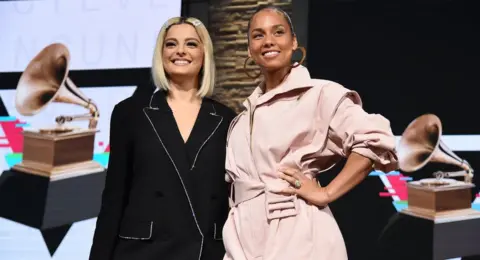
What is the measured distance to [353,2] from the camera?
2748 mm

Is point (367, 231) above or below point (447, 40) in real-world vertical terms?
below

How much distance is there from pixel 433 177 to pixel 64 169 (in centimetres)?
194

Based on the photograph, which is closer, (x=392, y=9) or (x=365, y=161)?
(x=365, y=161)

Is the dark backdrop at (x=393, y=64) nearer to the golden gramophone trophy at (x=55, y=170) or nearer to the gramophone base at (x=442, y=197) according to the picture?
the gramophone base at (x=442, y=197)

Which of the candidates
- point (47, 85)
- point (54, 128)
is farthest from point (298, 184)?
point (47, 85)

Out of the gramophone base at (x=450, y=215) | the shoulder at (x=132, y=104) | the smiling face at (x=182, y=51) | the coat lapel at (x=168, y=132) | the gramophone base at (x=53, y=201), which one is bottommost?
the gramophone base at (x=53, y=201)

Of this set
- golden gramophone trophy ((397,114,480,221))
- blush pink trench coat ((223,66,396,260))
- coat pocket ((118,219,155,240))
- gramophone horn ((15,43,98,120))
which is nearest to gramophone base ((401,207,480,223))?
golden gramophone trophy ((397,114,480,221))

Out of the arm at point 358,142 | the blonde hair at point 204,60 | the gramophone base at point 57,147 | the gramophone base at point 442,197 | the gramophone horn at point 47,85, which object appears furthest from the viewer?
the gramophone horn at point 47,85

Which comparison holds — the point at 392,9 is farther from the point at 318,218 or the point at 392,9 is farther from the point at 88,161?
the point at 88,161

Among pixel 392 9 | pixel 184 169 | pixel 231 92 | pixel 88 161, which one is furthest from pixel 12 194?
pixel 392 9

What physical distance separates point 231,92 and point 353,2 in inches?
31.3

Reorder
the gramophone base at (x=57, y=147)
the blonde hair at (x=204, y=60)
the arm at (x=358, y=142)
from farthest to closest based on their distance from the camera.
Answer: the gramophone base at (x=57, y=147)
the blonde hair at (x=204, y=60)
the arm at (x=358, y=142)

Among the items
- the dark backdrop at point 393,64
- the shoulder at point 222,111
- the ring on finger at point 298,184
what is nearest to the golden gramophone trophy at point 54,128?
the dark backdrop at point 393,64

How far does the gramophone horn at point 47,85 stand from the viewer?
3078mm
